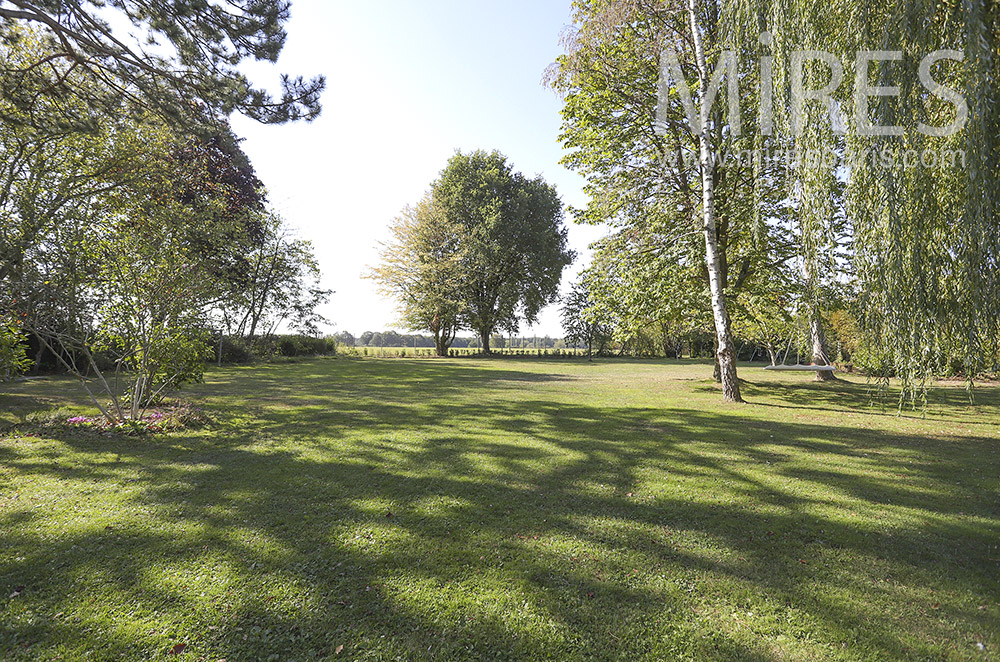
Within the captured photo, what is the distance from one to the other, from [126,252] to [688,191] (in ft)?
40.8

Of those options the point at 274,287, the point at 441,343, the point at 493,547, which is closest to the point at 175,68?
the point at 493,547

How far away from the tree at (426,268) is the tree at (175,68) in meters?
25.4

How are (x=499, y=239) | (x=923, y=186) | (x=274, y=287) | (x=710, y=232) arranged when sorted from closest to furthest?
(x=923, y=186)
(x=710, y=232)
(x=274, y=287)
(x=499, y=239)

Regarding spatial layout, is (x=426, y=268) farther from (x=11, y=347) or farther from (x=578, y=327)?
(x=11, y=347)

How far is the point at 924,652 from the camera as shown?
6.72 ft

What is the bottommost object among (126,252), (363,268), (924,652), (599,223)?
(924,652)

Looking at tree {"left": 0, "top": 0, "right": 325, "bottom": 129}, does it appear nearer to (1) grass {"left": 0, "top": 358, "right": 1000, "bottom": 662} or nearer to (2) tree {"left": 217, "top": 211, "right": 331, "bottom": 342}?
(1) grass {"left": 0, "top": 358, "right": 1000, "bottom": 662}

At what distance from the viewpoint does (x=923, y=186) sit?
3836 mm

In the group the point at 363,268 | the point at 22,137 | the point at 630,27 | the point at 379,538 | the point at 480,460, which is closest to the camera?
the point at 379,538

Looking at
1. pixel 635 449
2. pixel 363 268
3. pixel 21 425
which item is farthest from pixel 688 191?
pixel 363 268

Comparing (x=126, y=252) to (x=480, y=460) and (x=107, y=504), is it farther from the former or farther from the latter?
(x=480, y=460)

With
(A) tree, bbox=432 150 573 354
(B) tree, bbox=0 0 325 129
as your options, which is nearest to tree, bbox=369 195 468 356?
(A) tree, bbox=432 150 573 354

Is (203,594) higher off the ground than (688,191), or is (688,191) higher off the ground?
(688,191)

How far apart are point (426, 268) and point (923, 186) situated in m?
30.7
